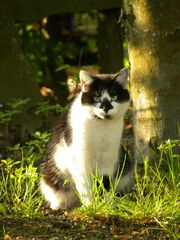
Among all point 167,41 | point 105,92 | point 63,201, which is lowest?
point 63,201

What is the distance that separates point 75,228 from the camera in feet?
14.2

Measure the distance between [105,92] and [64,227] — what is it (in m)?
1.30

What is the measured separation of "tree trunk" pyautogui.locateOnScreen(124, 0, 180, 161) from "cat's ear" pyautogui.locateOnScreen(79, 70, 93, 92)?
0.41 meters

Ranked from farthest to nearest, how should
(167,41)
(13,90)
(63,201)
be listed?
(13,90) → (63,201) → (167,41)

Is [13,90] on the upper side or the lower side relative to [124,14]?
lower

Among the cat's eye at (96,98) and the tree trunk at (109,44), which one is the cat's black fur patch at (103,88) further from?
the tree trunk at (109,44)

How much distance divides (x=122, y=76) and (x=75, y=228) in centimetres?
146

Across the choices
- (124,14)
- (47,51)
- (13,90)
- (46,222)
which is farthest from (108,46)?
(46,222)

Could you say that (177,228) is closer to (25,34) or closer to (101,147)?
(101,147)

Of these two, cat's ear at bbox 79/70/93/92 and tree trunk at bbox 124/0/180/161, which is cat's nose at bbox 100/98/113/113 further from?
tree trunk at bbox 124/0/180/161

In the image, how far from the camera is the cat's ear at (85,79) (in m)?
5.27

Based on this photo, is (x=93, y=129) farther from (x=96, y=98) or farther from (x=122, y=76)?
(x=122, y=76)

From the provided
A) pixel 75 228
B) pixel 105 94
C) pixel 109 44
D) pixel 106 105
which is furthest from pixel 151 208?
pixel 109 44

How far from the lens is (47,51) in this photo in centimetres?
894
